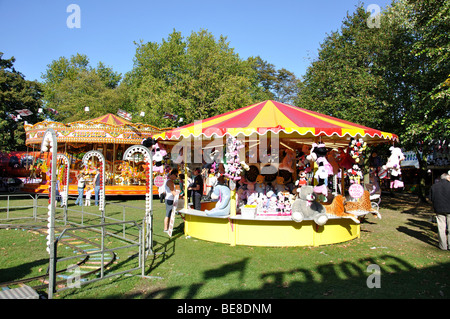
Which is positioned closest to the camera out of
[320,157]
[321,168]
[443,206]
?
[321,168]

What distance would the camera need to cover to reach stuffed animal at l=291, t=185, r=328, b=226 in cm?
772

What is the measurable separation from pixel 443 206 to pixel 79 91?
42262mm

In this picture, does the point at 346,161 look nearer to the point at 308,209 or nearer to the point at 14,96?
the point at 308,209

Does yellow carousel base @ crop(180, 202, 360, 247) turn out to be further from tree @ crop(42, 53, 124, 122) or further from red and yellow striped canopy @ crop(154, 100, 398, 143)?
tree @ crop(42, 53, 124, 122)

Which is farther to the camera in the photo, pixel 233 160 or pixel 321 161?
pixel 233 160

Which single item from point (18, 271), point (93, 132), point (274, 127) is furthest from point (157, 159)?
point (93, 132)

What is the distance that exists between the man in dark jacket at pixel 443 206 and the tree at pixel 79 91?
33682mm

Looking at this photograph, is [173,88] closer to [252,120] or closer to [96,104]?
[96,104]

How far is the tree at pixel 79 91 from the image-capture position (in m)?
38.0

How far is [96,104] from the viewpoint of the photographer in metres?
37.7

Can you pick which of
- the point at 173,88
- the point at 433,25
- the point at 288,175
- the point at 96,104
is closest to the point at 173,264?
the point at 288,175

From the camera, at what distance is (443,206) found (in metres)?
7.86

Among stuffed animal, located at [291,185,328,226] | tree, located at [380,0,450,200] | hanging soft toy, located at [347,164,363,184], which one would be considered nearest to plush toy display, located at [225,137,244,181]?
stuffed animal, located at [291,185,328,226]
